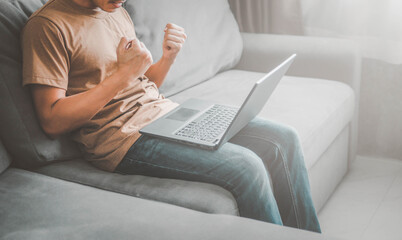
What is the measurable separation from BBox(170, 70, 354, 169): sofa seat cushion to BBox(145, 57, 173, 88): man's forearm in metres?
0.26

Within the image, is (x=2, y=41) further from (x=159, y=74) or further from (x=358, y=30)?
(x=358, y=30)

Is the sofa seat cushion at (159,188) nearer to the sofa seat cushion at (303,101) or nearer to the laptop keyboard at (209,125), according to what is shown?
the laptop keyboard at (209,125)

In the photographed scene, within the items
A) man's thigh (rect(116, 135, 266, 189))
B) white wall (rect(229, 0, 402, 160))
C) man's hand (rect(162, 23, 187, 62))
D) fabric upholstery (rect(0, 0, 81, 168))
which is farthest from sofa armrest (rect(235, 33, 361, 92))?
fabric upholstery (rect(0, 0, 81, 168))

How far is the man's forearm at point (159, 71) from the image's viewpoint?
4.72 feet

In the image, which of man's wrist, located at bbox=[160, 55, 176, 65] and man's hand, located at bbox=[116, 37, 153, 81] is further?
man's wrist, located at bbox=[160, 55, 176, 65]

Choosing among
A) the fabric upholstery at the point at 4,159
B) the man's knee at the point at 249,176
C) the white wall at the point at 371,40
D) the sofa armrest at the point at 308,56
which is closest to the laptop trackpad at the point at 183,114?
the man's knee at the point at 249,176

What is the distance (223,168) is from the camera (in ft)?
3.59

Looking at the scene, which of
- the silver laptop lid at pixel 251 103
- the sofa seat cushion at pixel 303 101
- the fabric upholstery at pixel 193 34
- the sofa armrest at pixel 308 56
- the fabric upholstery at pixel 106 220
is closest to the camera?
the fabric upholstery at pixel 106 220

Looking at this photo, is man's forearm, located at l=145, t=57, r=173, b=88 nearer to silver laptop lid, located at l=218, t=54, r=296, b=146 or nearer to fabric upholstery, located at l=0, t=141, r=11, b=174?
silver laptop lid, located at l=218, t=54, r=296, b=146

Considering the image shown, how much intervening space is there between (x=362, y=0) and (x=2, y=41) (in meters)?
1.69

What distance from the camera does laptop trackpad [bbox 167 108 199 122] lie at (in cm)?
125

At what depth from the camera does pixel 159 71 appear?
4.78ft

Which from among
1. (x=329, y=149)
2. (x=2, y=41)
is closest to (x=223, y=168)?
(x=2, y=41)

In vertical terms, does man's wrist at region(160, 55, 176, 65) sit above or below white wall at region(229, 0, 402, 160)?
above
